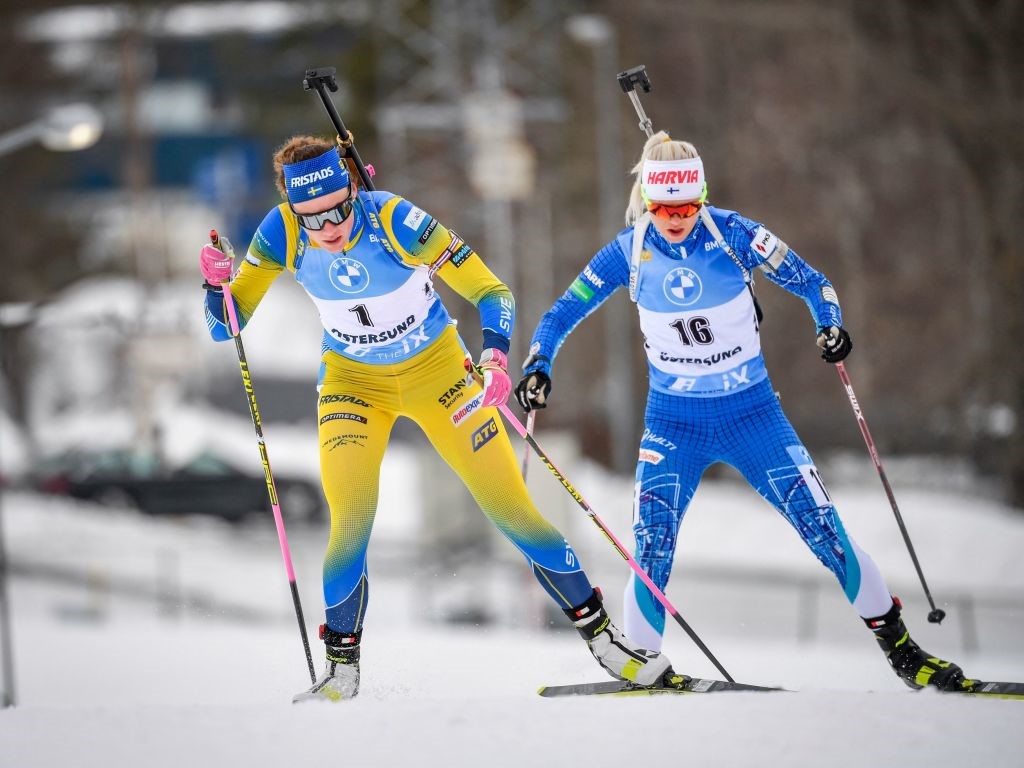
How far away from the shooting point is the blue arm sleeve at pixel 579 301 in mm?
Result: 6008

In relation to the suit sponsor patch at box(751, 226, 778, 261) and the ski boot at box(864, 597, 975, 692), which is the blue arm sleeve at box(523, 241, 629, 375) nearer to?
the suit sponsor patch at box(751, 226, 778, 261)

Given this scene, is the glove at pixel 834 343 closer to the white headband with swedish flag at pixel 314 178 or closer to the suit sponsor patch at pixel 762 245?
the suit sponsor patch at pixel 762 245

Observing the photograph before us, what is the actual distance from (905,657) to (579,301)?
7.05ft

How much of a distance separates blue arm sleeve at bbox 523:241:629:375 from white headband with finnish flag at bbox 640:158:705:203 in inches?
14.8

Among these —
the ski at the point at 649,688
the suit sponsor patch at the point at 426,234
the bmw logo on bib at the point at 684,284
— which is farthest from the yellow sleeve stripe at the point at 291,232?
the ski at the point at 649,688

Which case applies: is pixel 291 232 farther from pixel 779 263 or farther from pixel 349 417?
pixel 779 263

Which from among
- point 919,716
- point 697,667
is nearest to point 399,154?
point 697,667

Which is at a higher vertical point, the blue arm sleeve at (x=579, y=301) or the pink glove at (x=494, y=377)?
the blue arm sleeve at (x=579, y=301)

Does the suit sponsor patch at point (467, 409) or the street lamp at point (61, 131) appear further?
the street lamp at point (61, 131)

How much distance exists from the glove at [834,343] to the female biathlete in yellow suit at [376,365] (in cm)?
136

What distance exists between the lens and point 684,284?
5805 millimetres

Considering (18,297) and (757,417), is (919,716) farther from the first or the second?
(18,297)

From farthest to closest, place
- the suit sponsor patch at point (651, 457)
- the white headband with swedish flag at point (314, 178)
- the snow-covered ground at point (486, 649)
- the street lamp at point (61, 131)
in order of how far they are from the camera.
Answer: the street lamp at point (61, 131)
the suit sponsor patch at point (651, 457)
the white headband with swedish flag at point (314, 178)
the snow-covered ground at point (486, 649)

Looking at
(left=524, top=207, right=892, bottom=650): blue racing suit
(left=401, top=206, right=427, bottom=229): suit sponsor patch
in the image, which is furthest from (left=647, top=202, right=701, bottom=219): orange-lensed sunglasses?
(left=401, top=206, right=427, bottom=229): suit sponsor patch
